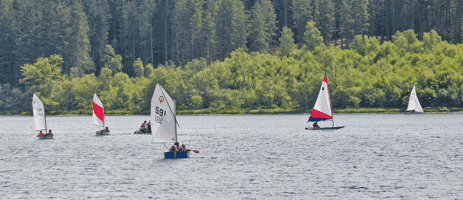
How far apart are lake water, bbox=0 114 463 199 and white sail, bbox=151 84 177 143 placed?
338 centimetres

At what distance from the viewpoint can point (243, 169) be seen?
2552 inches

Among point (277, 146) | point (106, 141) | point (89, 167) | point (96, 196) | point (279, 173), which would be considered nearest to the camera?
point (96, 196)

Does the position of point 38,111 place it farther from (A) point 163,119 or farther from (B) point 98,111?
(A) point 163,119

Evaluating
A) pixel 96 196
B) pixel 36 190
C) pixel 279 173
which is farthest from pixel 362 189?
pixel 36 190

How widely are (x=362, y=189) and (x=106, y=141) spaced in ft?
210

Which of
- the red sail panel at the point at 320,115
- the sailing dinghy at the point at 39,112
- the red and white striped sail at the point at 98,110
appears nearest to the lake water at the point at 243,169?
the sailing dinghy at the point at 39,112

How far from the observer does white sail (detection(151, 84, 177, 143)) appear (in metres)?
66.4

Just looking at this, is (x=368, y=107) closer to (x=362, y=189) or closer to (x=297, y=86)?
(x=297, y=86)

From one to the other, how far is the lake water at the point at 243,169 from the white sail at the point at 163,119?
11.1 ft

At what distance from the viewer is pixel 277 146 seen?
91.8 m

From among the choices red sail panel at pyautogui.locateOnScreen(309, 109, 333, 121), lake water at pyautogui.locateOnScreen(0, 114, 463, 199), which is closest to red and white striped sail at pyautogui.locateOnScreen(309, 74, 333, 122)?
red sail panel at pyautogui.locateOnScreen(309, 109, 333, 121)

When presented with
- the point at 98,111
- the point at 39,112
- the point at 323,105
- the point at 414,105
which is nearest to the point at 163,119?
the point at 39,112

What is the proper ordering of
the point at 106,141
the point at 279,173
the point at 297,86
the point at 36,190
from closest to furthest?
1. the point at 36,190
2. the point at 279,173
3. the point at 106,141
4. the point at 297,86

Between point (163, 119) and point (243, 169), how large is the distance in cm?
1065
